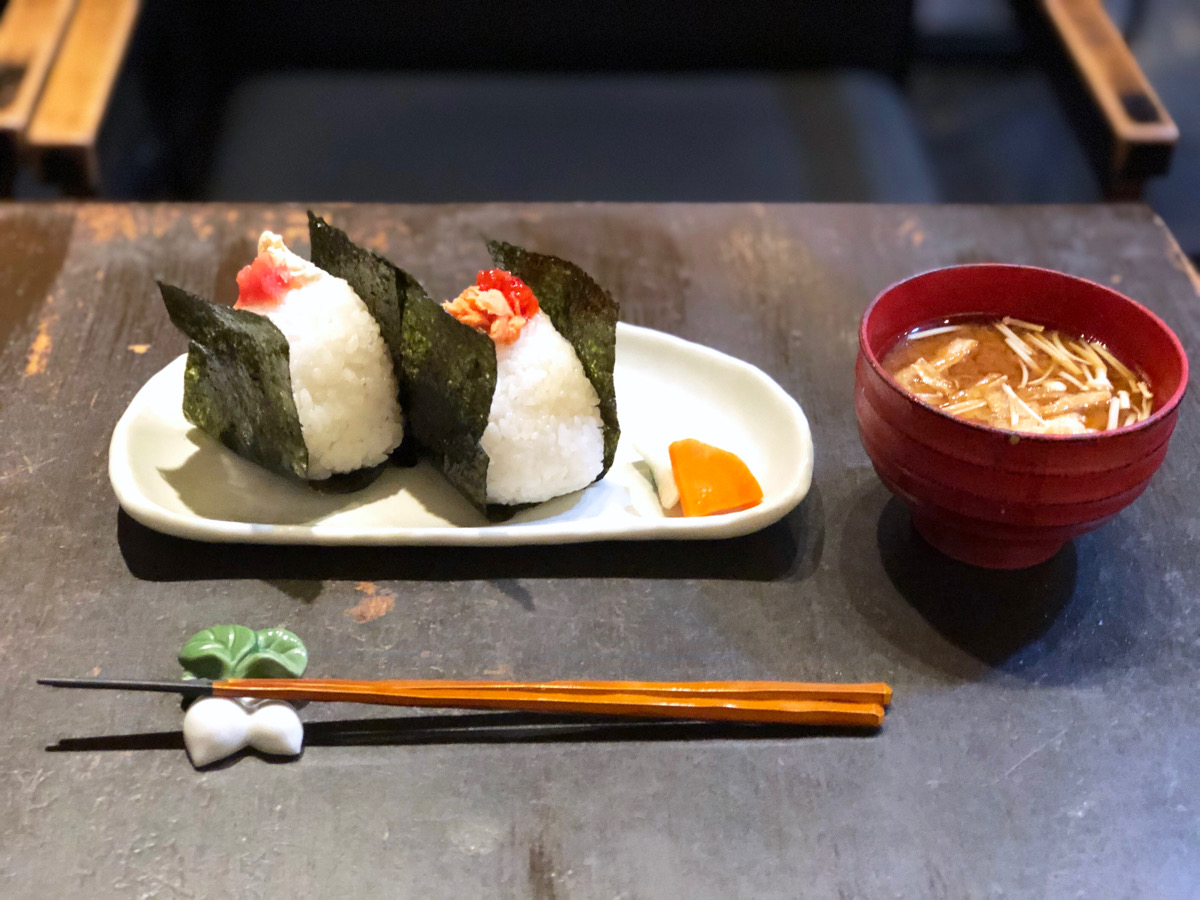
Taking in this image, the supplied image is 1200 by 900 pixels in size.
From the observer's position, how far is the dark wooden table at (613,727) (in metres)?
0.96

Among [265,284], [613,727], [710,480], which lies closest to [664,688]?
[613,727]

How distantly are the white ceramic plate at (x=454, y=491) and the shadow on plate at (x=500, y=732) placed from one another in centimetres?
23

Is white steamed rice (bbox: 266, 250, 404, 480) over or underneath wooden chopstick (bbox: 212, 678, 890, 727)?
over

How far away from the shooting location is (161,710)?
42.4 inches

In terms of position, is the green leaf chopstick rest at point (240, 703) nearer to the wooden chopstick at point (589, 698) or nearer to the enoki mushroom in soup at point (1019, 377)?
the wooden chopstick at point (589, 698)

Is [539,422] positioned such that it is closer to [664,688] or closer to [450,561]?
[450,561]

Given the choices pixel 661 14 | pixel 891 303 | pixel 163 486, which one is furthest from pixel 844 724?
pixel 661 14

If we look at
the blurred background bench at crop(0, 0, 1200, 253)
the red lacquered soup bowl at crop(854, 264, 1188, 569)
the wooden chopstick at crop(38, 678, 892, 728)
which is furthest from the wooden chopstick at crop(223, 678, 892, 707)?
the blurred background bench at crop(0, 0, 1200, 253)

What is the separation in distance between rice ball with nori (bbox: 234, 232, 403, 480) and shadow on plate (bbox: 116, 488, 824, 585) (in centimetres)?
13

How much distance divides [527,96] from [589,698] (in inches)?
89.9

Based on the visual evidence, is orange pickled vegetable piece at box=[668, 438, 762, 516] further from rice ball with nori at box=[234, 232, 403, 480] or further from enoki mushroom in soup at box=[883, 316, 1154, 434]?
rice ball with nori at box=[234, 232, 403, 480]

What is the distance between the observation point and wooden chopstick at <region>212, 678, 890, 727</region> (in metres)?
1.06

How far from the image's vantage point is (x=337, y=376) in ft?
4.17

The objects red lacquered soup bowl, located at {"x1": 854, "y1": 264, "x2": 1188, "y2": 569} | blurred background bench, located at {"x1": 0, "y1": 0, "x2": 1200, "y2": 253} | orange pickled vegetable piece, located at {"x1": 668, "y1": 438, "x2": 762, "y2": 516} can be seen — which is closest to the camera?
red lacquered soup bowl, located at {"x1": 854, "y1": 264, "x2": 1188, "y2": 569}
